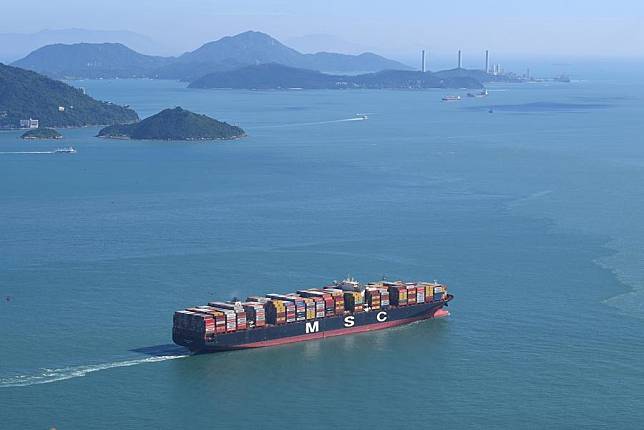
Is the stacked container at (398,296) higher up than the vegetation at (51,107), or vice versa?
the vegetation at (51,107)

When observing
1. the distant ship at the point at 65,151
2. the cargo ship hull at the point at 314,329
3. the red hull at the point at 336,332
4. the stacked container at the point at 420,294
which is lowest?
the red hull at the point at 336,332

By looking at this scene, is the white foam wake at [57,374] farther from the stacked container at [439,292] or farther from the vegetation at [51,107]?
the vegetation at [51,107]

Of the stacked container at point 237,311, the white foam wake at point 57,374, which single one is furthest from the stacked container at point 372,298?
the white foam wake at point 57,374

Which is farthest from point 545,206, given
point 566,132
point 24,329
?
point 566,132

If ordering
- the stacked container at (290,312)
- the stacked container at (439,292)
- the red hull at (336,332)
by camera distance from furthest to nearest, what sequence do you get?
the stacked container at (439,292) < the stacked container at (290,312) < the red hull at (336,332)

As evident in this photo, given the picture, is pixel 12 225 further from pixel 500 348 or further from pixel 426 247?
pixel 500 348

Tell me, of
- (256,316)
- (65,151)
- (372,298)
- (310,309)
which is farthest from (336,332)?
(65,151)

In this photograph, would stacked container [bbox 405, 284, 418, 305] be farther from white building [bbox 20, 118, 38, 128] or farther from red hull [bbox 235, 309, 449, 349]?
white building [bbox 20, 118, 38, 128]

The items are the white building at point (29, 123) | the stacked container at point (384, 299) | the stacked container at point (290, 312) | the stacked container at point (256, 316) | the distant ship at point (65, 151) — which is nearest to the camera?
the stacked container at point (256, 316)
